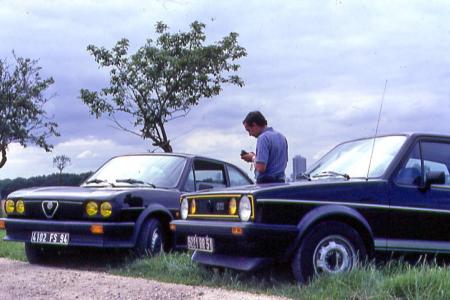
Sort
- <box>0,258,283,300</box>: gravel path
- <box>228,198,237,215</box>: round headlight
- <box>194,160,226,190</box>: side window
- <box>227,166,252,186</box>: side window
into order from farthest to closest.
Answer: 1. <box>227,166,252,186</box>: side window
2. <box>194,160,226,190</box>: side window
3. <box>228,198,237,215</box>: round headlight
4. <box>0,258,283,300</box>: gravel path

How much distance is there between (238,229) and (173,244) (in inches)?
102

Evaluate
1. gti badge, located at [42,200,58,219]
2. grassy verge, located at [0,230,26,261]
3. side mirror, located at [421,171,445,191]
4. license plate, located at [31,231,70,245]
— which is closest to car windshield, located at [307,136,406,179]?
side mirror, located at [421,171,445,191]

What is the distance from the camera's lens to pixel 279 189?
6.30 m

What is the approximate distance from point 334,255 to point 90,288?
218 centimetres

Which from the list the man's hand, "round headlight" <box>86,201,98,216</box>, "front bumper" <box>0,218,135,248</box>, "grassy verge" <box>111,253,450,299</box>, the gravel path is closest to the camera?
"grassy verge" <box>111,253,450,299</box>

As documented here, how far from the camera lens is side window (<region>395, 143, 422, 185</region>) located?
689 cm

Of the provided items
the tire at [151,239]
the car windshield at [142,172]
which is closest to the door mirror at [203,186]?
the car windshield at [142,172]

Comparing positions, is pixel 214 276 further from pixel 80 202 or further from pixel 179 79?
pixel 179 79

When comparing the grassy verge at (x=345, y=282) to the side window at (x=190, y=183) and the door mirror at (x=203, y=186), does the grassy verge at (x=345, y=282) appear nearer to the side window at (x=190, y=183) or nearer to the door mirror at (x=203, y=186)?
A: the door mirror at (x=203, y=186)

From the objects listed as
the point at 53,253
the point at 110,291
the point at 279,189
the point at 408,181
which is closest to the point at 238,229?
the point at 279,189

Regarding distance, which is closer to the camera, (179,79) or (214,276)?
(214,276)

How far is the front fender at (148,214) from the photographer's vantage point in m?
8.15

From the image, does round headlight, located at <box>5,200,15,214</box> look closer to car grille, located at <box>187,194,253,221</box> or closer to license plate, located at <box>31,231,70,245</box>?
license plate, located at <box>31,231,70,245</box>

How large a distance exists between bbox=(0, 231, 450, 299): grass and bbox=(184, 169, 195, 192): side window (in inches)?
47.0
